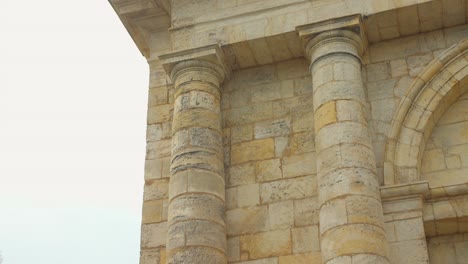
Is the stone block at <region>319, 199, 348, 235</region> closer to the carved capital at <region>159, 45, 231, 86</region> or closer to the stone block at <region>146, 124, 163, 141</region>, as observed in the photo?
the carved capital at <region>159, 45, 231, 86</region>

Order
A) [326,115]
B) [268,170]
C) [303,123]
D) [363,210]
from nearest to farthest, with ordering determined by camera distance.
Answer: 1. [363,210]
2. [326,115]
3. [268,170]
4. [303,123]

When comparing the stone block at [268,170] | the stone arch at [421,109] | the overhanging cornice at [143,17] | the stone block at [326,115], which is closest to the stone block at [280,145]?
the stone block at [268,170]

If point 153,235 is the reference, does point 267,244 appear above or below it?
below

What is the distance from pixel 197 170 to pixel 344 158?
2.04 meters

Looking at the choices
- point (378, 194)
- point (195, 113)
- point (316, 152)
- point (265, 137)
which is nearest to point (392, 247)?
point (378, 194)

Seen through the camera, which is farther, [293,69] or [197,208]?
[293,69]

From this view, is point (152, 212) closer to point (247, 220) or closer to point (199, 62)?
point (247, 220)

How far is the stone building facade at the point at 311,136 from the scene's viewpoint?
870 cm

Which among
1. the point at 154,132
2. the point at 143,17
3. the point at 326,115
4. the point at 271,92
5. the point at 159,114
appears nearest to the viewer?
the point at 326,115

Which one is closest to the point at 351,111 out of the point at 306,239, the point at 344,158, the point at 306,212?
the point at 344,158

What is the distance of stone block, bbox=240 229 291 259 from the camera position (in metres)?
9.10

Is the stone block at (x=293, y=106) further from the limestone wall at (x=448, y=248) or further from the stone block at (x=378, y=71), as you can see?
the limestone wall at (x=448, y=248)

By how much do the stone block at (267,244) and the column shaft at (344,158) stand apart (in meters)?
0.73

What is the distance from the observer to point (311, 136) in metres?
9.78
